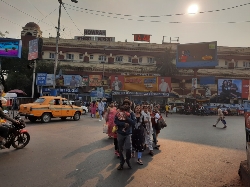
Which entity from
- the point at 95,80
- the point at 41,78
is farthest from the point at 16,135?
the point at 95,80

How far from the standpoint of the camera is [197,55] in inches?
1467

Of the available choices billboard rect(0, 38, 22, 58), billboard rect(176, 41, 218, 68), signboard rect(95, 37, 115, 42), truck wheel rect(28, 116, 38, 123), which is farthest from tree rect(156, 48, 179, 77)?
truck wheel rect(28, 116, 38, 123)

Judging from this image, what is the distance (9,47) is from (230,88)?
112ft

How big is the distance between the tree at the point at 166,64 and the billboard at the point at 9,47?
25243 mm

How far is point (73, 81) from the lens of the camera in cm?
3806

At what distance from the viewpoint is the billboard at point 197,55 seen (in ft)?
119

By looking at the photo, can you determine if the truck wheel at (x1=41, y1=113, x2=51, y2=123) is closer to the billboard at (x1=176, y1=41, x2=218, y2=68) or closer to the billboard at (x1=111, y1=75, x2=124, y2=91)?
the billboard at (x1=111, y1=75, x2=124, y2=91)

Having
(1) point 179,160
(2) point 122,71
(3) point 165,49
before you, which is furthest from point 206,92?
(1) point 179,160

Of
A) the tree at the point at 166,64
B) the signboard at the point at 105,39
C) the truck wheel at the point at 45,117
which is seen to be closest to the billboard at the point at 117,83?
the tree at the point at 166,64

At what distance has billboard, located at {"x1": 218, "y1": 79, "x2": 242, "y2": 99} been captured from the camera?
38812 mm

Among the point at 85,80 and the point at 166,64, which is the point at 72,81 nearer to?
the point at 85,80

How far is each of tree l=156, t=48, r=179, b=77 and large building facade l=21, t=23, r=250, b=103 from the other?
43 cm

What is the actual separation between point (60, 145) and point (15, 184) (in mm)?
3818

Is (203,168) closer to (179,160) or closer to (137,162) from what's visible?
(179,160)
